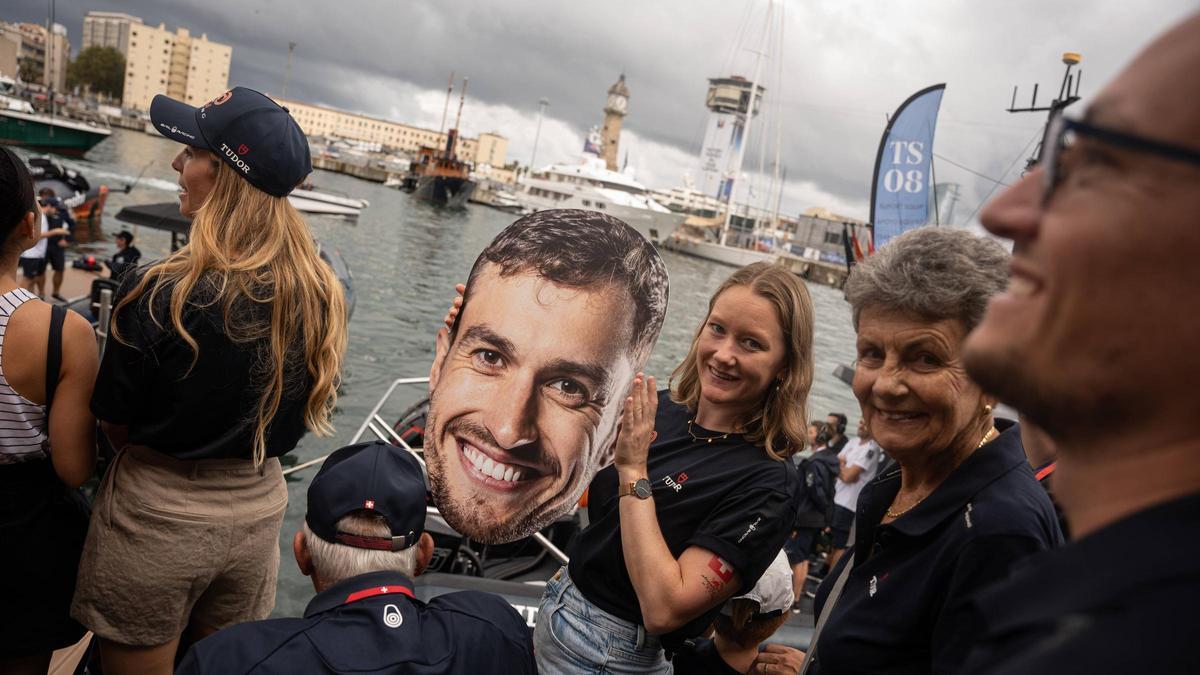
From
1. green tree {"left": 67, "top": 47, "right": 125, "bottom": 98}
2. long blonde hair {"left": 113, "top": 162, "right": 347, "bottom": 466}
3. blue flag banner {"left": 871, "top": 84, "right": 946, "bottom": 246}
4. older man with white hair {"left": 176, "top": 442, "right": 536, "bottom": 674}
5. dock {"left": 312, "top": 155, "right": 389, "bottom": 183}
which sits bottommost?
older man with white hair {"left": 176, "top": 442, "right": 536, "bottom": 674}

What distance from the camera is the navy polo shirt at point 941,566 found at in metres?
1.28

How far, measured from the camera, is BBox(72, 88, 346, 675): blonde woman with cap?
6.49 ft

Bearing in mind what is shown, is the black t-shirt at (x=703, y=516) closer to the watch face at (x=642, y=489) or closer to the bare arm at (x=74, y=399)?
the watch face at (x=642, y=489)

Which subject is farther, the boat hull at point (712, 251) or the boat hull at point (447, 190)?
the boat hull at point (447, 190)

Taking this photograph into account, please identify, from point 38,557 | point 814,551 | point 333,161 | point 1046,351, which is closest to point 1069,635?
point 1046,351

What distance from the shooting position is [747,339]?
2.16m

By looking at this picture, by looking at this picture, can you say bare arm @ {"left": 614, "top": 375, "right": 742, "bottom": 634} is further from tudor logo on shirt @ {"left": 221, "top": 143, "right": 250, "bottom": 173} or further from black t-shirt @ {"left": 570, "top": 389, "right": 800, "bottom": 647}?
tudor logo on shirt @ {"left": 221, "top": 143, "right": 250, "bottom": 173}

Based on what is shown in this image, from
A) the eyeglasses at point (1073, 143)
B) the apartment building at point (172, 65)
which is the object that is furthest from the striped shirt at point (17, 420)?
the apartment building at point (172, 65)

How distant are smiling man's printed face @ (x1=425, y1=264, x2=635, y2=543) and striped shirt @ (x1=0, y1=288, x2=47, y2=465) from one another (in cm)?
116

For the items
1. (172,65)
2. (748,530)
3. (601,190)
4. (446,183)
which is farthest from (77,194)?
(172,65)

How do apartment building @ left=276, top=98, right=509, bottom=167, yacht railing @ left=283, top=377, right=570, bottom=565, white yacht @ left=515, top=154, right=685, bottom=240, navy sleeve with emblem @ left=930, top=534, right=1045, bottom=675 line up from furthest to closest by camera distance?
apartment building @ left=276, top=98, right=509, bottom=167, white yacht @ left=515, top=154, right=685, bottom=240, yacht railing @ left=283, top=377, right=570, bottom=565, navy sleeve with emblem @ left=930, top=534, right=1045, bottom=675

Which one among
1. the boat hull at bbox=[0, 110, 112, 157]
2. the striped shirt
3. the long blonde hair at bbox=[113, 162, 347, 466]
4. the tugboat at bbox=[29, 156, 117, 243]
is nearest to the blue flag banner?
the long blonde hair at bbox=[113, 162, 347, 466]

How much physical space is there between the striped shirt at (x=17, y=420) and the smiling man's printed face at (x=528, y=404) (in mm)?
1159

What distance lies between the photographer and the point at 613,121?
3046 inches
